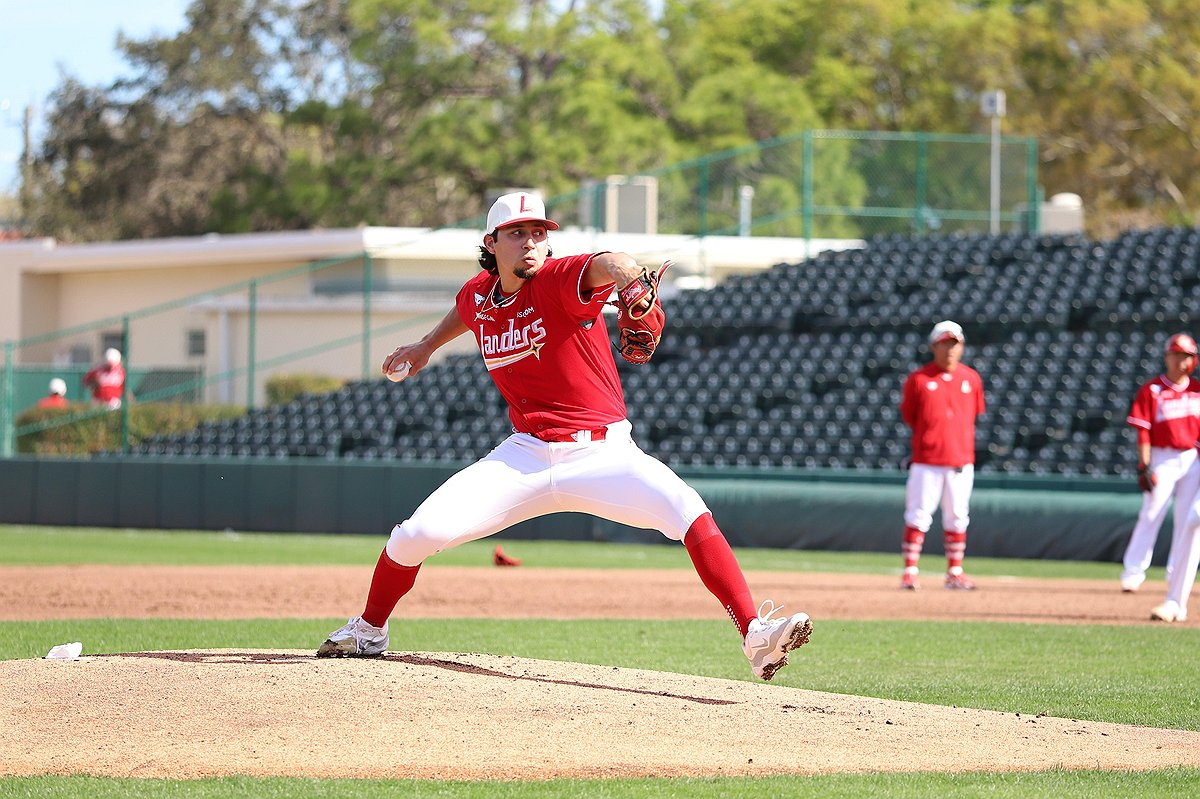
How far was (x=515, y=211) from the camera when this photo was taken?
20.4 feet

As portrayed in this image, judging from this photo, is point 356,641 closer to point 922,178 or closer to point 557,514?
point 557,514

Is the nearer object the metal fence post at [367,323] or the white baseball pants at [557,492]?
the white baseball pants at [557,492]

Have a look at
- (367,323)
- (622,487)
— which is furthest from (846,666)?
(367,323)

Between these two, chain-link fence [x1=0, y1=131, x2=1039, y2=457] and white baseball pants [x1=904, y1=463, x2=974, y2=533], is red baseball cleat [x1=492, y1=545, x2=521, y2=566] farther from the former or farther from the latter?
chain-link fence [x1=0, y1=131, x2=1039, y2=457]

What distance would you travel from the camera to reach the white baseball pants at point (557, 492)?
613cm

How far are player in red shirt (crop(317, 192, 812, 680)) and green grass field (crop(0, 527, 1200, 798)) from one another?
0.92 metres

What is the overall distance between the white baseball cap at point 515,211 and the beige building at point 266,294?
60.9 feet

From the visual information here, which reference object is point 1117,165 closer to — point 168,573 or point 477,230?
point 477,230

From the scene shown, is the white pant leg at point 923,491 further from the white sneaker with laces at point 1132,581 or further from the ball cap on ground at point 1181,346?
the ball cap on ground at point 1181,346

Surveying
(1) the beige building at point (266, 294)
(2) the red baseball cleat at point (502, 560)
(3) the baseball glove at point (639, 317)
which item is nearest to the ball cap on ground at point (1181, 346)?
(2) the red baseball cleat at point (502, 560)

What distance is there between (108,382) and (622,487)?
20.0 metres

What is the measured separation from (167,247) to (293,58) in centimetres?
1834

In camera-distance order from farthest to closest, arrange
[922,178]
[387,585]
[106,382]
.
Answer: [922,178], [106,382], [387,585]

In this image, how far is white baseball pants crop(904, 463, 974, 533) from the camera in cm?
1303
